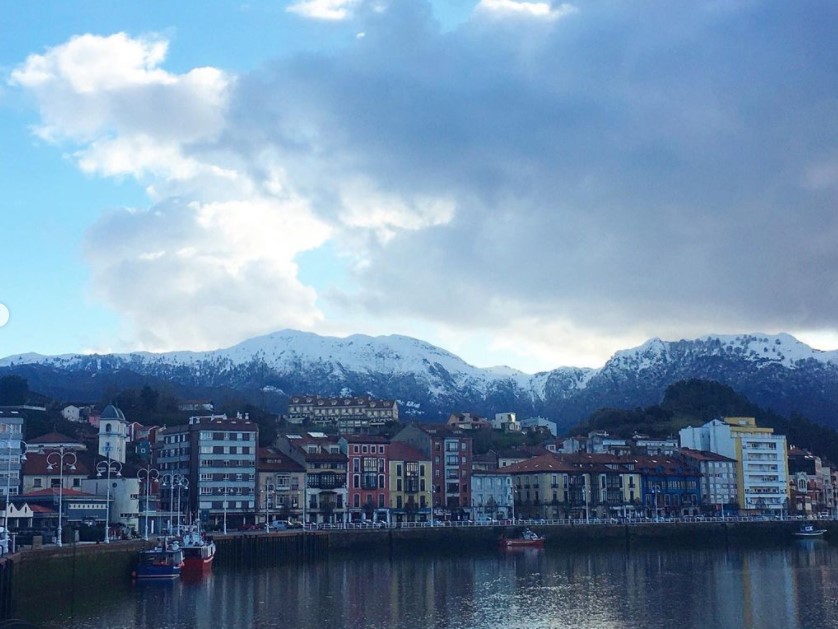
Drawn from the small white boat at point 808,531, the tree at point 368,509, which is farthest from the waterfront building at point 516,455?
the small white boat at point 808,531

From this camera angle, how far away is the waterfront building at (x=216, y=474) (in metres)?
127

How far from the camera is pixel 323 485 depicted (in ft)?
449

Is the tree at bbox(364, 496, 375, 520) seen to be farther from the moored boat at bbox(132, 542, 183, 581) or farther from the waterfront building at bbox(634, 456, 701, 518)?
the moored boat at bbox(132, 542, 183, 581)

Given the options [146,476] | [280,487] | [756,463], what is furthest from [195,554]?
[756,463]

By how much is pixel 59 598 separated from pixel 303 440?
7504cm

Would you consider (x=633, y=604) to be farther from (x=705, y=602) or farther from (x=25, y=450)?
(x=25, y=450)

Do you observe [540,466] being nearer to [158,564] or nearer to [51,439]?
[51,439]

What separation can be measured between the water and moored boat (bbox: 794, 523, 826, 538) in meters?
43.2

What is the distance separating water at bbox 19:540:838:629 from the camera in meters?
61.6

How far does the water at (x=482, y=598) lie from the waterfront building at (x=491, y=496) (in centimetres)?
4338

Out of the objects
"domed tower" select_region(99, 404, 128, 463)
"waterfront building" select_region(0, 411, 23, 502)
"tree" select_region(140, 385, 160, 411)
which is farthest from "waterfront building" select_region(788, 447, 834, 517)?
"waterfront building" select_region(0, 411, 23, 502)

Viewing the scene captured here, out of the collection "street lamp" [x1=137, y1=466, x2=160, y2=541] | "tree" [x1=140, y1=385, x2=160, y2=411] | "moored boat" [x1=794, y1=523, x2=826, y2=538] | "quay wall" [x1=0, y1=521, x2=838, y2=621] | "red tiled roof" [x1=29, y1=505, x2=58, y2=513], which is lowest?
"moored boat" [x1=794, y1=523, x2=826, y2=538]

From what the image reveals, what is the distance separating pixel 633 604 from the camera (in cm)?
6956

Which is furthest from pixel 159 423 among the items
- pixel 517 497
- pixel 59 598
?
pixel 59 598
